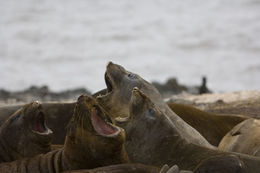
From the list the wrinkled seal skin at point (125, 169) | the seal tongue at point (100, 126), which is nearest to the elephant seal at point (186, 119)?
the seal tongue at point (100, 126)

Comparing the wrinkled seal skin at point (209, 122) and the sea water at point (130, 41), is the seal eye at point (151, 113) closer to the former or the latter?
the wrinkled seal skin at point (209, 122)

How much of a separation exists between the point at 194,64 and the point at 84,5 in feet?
32.3

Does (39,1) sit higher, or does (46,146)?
(39,1)

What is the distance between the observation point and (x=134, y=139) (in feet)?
14.1

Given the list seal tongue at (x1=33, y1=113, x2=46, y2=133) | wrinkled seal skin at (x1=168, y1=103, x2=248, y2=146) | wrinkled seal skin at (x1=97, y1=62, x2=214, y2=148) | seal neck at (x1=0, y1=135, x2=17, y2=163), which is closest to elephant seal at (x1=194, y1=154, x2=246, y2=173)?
wrinkled seal skin at (x1=97, y1=62, x2=214, y2=148)

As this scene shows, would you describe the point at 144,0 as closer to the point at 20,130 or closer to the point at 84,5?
the point at 84,5

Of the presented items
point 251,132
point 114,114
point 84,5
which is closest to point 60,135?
point 114,114

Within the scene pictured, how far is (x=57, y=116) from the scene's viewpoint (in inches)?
217

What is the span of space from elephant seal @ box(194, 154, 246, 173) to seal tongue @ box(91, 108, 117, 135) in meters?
0.62

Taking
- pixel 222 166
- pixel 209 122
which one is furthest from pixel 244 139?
pixel 222 166

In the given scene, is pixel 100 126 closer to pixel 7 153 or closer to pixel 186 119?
pixel 7 153

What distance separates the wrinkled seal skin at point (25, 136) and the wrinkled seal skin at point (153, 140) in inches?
25.5

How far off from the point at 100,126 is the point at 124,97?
1.20 m

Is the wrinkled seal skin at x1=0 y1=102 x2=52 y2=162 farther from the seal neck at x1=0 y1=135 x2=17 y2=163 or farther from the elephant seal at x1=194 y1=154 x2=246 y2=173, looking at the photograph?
the elephant seal at x1=194 y1=154 x2=246 y2=173
